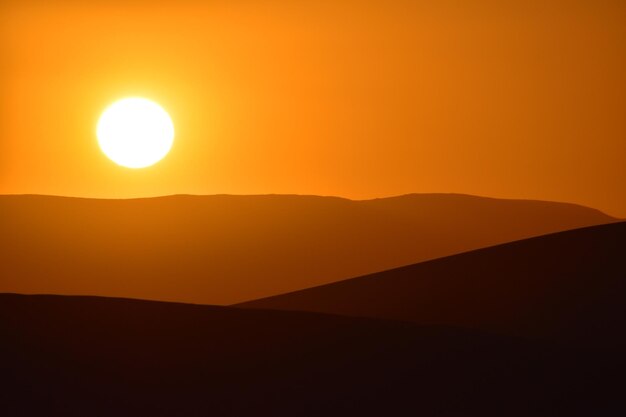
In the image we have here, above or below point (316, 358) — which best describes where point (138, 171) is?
above

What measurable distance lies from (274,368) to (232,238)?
2780cm

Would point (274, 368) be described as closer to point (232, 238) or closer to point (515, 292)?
point (515, 292)

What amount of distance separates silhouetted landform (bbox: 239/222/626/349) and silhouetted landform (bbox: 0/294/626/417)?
1513 millimetres

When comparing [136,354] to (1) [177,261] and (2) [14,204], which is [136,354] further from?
(2) [14,204]

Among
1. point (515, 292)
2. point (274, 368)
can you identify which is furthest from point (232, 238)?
point (274, 368)

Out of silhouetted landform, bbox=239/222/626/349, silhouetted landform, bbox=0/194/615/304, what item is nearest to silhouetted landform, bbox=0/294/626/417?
silhouetted landform, bbox=239/222/626/349

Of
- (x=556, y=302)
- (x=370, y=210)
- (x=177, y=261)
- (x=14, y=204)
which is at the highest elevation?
(x=14, y=204)

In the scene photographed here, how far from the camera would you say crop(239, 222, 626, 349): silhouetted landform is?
12156mm

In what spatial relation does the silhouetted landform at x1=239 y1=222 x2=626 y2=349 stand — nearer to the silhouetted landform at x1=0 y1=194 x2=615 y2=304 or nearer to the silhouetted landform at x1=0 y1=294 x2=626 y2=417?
the silhouetted landform at x1=0 y1=294 x2=626 y2=417

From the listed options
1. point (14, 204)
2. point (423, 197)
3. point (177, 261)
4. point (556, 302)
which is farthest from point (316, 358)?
point (423, 197)

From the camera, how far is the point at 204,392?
30.8 ft

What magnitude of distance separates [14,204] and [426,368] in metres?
35.9

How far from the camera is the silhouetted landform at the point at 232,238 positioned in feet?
104

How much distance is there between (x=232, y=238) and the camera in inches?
1480
